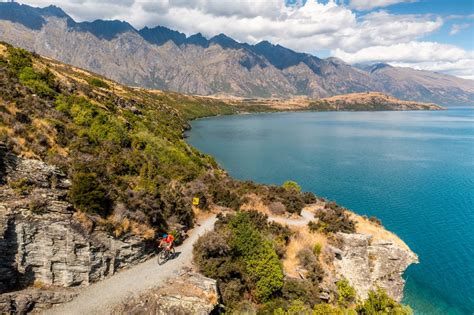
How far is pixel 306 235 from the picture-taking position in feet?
105

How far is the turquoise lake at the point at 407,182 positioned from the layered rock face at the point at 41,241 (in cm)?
3227

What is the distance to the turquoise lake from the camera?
123ft

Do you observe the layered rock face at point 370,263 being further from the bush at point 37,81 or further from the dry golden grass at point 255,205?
the bush at point 37,81

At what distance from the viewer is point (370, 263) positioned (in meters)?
33.8

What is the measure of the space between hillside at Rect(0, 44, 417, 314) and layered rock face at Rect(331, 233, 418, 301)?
0.37 ft

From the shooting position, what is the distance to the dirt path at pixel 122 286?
59.0 feet

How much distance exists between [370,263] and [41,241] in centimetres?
3142

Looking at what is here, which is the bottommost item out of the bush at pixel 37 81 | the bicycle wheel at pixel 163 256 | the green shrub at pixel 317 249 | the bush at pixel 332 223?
the green shrub at pixel 317 249

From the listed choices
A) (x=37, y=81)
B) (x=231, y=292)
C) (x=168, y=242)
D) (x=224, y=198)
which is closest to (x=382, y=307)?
(x=231, y=292)

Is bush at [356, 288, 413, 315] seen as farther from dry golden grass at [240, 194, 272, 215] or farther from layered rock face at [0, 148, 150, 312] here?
layered rock face at [0, 148, 150, 312]

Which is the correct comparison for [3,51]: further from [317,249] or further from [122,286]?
[317,249]

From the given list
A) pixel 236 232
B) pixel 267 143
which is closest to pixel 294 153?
pixel 267 143

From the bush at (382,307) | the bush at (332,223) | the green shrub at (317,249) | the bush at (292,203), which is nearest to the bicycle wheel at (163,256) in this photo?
the green shrub at (317,249)

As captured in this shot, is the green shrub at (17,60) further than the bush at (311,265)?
Yes
